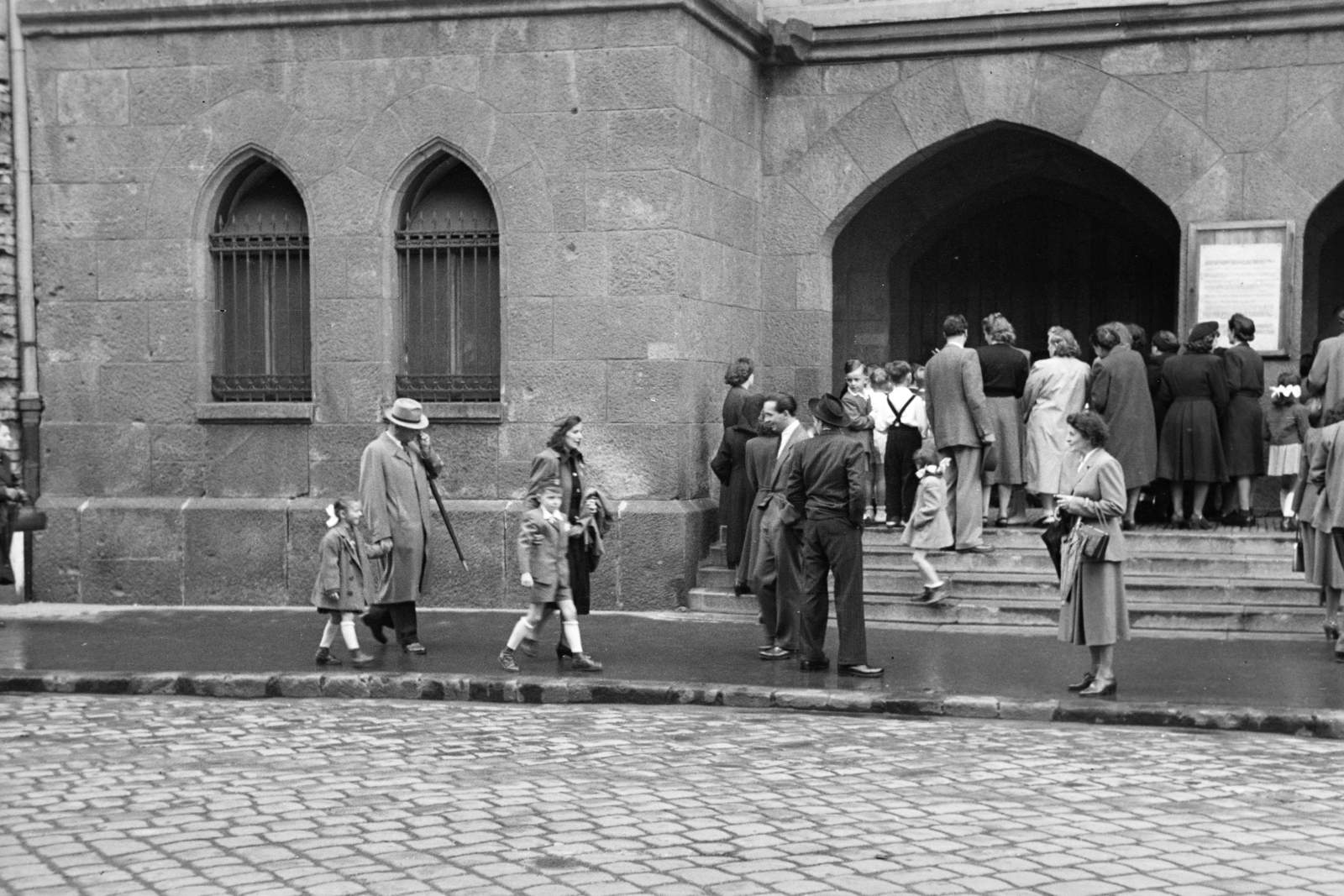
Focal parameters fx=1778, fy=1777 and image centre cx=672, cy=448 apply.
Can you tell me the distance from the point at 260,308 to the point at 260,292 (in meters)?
0.13

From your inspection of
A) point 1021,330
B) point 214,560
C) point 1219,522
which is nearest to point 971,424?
point 1219,522

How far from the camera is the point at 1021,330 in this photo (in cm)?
1756

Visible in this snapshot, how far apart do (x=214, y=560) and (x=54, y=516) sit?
1.40 m

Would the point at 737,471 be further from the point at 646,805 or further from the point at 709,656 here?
the point at 646,805

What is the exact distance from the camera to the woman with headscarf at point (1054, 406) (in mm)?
13273

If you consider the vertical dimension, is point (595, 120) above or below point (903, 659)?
above

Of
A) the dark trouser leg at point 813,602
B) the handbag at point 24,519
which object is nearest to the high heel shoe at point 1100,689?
the dark trouser leg at point 813,602

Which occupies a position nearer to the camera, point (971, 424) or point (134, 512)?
point (971, 424)

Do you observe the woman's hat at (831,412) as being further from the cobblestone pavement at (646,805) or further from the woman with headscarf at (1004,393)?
the woman with headscarf at (1004,393)

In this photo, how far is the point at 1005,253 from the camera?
1759 centimetres

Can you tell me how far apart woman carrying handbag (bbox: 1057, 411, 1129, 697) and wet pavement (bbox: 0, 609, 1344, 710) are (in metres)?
0.25

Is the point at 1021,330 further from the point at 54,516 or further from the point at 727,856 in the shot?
the point at 727,856

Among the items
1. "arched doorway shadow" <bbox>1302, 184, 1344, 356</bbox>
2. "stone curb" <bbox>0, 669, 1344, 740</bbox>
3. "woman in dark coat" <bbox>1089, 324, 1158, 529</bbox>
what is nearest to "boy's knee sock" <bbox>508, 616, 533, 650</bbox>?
"stone curb" <bbox>0, 669, 1344, 740</bbox>

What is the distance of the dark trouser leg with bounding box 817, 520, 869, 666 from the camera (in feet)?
33.8
